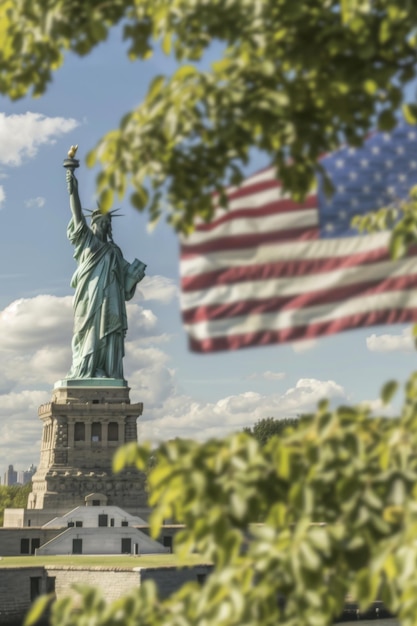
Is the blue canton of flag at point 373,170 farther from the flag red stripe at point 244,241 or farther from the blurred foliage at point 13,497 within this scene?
the blurred foliage at point 13,497

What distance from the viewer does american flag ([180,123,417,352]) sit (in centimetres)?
765

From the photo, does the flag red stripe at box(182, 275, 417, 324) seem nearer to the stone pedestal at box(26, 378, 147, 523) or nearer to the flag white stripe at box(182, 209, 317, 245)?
the flag white stripe at box(182, 209, 317, 245)

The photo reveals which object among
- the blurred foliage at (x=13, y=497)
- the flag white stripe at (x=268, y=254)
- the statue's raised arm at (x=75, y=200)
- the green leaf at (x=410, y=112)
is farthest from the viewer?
the blurred foliage at (x=13, y=497)

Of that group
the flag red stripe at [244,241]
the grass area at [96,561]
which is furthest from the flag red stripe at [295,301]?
the grass area at [96,561]

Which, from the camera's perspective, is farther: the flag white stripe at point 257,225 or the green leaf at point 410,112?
the flag white stripe at point 257,225

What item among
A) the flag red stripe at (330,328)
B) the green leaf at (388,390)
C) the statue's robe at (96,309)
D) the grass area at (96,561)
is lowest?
the green leaf at (388,390)

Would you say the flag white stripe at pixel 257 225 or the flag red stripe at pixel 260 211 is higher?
the flag red stripe at pixel 260 211

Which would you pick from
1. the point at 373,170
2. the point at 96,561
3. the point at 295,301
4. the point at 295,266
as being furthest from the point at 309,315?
the point at 96,561

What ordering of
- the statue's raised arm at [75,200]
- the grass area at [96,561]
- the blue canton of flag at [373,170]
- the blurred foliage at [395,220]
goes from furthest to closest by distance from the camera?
the statue's raised arm at [75,200], the grass area at [96,561], the blue canton of flag at [373,170], the blurred foliage at [395,220]

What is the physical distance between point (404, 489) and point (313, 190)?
110 inches

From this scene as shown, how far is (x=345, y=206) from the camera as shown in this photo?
8.22 metres

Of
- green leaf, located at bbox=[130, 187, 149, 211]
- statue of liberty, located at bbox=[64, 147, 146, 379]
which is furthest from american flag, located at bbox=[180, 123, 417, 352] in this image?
statue of liberty, located at bbox=[64, 147, 146, 379]

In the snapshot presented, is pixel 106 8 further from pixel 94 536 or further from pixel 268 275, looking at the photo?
pixel 94 536

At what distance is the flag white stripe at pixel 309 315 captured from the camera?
7598 mm
